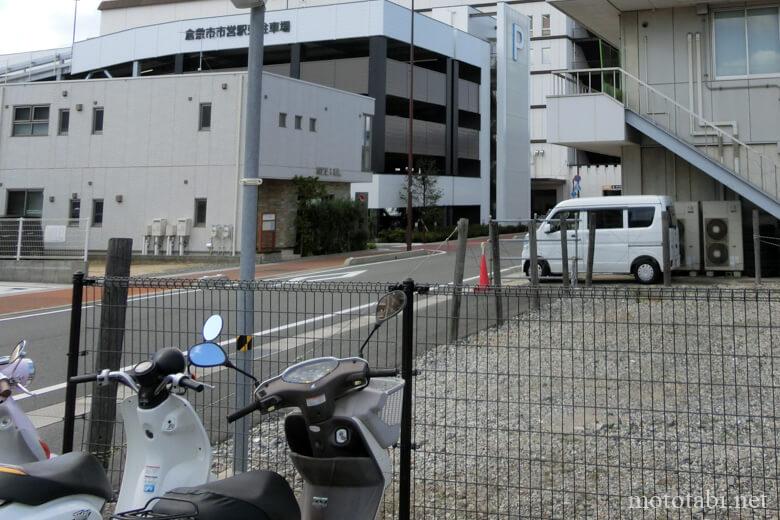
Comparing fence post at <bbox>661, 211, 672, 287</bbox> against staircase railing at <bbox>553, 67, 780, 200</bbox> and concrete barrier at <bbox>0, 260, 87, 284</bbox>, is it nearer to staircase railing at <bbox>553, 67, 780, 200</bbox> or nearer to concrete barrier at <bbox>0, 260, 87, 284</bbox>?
staircase railing at <bbox>553, 67, 780, 200</bbox>

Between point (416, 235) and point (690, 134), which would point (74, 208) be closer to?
point (416, 235)

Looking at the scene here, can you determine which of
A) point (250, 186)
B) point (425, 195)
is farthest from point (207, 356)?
point (425, 195)

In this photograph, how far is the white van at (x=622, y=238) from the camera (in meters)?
15.6

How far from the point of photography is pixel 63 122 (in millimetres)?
27375

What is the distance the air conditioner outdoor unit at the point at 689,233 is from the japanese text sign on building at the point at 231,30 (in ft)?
105

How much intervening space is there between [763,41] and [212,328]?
16.7 metres

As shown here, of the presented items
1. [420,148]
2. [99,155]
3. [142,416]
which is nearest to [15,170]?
[99,155]

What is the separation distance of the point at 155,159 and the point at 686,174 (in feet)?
62.2

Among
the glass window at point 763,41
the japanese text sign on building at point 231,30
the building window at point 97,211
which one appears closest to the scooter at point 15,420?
the glass window at point 763,41

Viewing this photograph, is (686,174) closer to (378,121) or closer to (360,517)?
(360,517)

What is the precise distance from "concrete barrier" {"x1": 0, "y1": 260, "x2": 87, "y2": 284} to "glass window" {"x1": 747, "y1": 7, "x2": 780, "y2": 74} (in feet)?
60.9

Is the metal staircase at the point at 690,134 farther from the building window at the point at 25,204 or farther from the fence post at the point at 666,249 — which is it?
the building window at the point at 25,204

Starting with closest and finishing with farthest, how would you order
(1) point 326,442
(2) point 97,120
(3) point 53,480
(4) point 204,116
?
1. (3) point 53,480
2. (1) point 326,442
3. (4) point 204,116
4. (2) point 97,120

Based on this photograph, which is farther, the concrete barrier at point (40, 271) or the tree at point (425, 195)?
the tree at point (425, 195)
